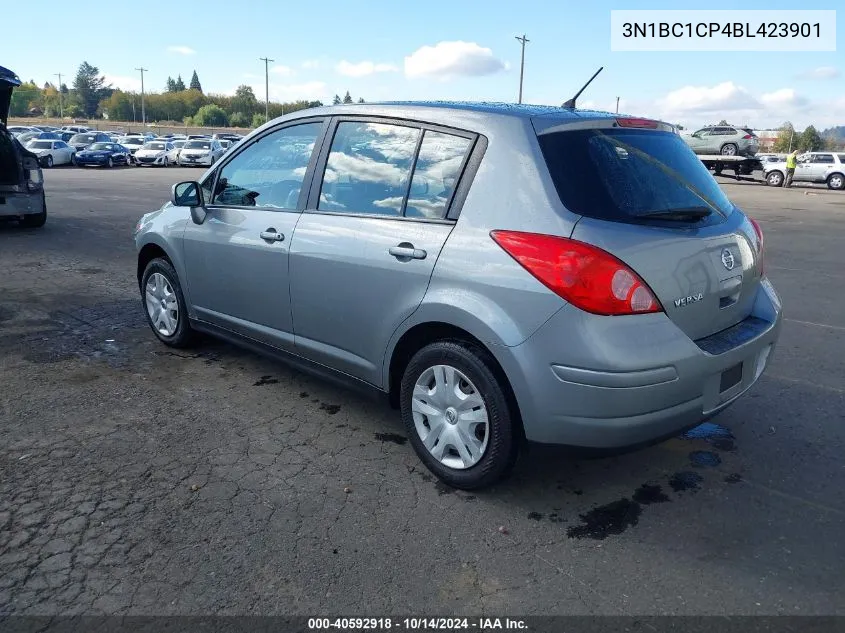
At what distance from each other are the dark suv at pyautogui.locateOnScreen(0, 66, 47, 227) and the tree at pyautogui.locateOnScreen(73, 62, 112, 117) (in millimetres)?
161811

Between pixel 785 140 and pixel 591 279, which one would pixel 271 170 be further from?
pixel 785 140

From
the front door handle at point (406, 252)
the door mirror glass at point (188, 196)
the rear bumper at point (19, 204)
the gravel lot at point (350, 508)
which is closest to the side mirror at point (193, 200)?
the door mirror glass at point (188, 196)

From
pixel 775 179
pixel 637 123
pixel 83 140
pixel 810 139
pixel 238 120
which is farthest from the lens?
pixel 238 120

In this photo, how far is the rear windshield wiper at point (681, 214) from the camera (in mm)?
3021

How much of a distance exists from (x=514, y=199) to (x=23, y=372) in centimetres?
369

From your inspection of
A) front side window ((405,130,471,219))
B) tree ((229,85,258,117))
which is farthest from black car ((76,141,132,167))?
tree ((229,85,258,117))

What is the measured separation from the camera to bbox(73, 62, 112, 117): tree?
153375mm

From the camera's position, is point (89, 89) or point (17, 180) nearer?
point (17, 180)

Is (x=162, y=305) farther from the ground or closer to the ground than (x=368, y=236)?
closer to the ground

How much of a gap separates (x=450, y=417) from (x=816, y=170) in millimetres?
34461

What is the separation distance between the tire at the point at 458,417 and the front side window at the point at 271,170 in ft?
4.51

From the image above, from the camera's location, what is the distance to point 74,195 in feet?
58.5

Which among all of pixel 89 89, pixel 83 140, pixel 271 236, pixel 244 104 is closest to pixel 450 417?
pixel 271 236

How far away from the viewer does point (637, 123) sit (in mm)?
3430
